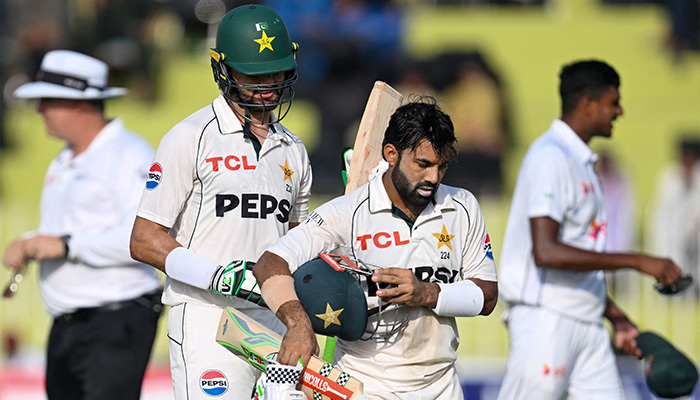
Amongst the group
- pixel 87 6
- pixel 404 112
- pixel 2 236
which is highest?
pixel 87 6

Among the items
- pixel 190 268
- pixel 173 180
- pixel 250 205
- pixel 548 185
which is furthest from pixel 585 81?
pixel 190 268

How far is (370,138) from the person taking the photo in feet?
14.4

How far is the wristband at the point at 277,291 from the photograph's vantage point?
3566 mm

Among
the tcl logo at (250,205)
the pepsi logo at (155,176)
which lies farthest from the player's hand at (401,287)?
the pepsi logo at (155,176)

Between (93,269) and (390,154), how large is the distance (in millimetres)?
2288

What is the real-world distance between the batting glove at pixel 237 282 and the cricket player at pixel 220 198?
0.10m

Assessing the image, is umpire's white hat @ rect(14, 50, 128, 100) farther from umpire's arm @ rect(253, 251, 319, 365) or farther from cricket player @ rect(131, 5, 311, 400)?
umpire's arm @ rect(253, 251, 319, 365)

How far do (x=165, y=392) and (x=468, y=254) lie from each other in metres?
4.58

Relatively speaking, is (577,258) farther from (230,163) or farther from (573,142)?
(230,163)

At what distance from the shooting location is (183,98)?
13.3m

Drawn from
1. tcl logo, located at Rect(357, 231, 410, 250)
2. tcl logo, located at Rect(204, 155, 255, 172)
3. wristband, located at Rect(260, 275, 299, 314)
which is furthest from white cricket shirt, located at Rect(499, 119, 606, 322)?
wristband, located at Rect(260, 275, 299, 314)

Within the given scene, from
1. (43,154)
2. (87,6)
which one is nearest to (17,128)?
(43,154)

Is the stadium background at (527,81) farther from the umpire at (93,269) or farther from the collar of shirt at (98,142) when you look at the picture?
the umpire at (93,269)

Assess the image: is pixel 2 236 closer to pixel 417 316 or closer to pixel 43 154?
pixel 43 154
